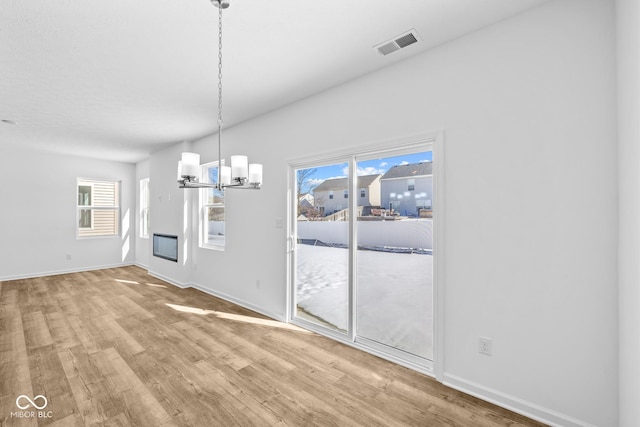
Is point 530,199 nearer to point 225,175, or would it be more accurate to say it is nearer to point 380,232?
point 380,232

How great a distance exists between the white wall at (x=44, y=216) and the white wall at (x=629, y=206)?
28.4 feet

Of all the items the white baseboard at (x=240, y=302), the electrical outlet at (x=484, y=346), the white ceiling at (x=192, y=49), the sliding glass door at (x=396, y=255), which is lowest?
the white baseboard at (x=240, y=302)

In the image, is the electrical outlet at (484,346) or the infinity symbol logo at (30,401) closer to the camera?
the infinity symbol logo at (30,401)

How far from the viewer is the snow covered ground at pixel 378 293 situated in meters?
2.56

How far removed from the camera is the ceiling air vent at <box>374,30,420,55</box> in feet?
7.17

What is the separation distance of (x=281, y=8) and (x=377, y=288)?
247 cm

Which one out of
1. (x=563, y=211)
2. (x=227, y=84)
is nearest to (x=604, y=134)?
(x=563, y=211)

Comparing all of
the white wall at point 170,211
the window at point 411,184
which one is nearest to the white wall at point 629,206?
the window at point 411,184

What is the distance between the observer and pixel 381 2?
1858mm

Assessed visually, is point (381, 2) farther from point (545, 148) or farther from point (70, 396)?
point (70, 396)

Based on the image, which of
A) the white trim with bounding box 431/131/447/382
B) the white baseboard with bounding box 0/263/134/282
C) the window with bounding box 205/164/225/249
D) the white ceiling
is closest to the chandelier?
the white ceiling

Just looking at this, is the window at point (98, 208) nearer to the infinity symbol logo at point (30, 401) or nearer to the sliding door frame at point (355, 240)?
the infinity symbol logo at point (30, 401)

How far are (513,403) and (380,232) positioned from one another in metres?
1.59

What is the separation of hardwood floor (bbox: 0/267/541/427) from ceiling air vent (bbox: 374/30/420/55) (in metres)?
2.73
